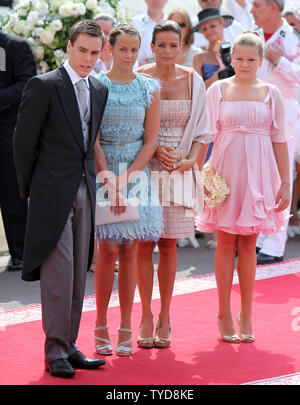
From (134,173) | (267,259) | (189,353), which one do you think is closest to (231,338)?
(189,353)

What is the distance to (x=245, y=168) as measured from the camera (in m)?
4.86

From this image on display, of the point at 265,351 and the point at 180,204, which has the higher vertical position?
the point at 180,204

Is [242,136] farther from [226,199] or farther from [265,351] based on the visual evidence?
[265,351]

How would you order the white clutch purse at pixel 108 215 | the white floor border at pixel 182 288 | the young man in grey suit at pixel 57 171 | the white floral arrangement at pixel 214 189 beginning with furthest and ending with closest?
the white floor border at pixel 182 288 < the white floral arrangement at pixel 214 189 < the white clutch purse at pixel 108 215 < the young man in grey suit at pixel 57 171

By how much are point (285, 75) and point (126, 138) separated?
2.76m

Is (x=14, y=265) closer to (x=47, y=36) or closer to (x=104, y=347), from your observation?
(x=47, y=36)

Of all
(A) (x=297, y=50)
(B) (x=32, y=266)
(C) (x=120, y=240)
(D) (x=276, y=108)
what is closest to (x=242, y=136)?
(D) (x=276, y=108)

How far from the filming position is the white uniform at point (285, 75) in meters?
6.80

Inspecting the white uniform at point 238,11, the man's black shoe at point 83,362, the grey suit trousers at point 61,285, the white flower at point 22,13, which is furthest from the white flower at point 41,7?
the man's black shoe at point 83,362

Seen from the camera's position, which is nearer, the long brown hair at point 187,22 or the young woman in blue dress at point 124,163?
the young woman in blue dress at point 124,163

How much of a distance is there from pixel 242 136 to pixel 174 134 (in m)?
0.44

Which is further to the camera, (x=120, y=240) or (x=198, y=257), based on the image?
(x=198, y=257)

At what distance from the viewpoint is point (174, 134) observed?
4.73 metres

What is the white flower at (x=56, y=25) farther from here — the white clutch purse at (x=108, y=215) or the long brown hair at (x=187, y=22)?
the white clutch purse at (x=108, y=215)
